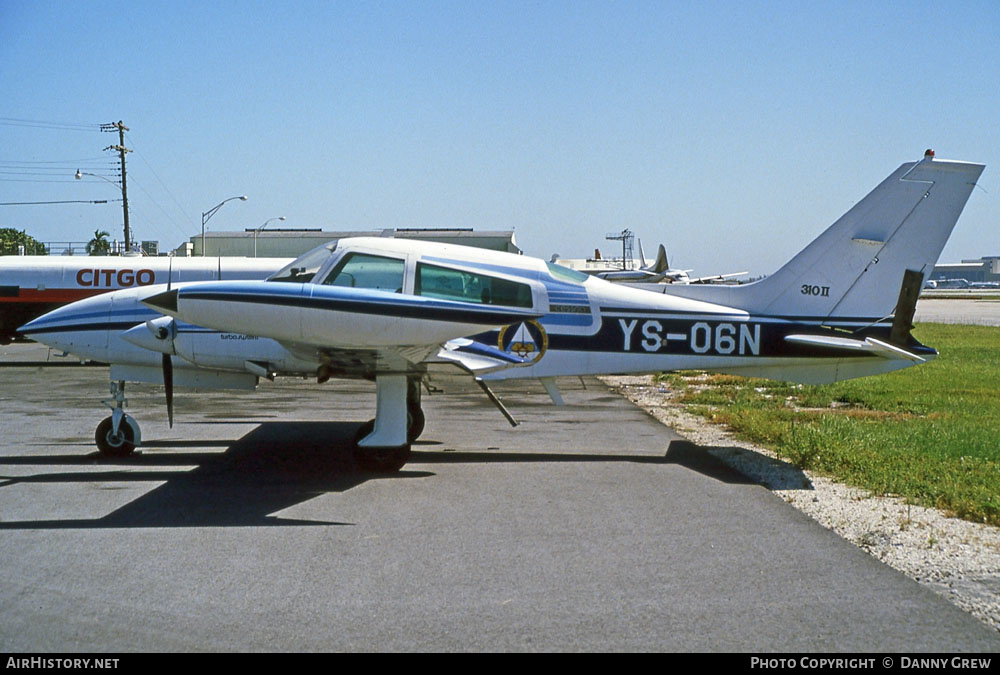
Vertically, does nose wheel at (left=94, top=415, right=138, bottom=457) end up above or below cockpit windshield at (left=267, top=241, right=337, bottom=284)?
below

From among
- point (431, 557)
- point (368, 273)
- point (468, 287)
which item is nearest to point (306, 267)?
point (368, 273)

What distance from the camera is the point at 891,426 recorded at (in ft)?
41.3

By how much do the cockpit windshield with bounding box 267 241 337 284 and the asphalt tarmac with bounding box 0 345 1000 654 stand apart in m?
2.01

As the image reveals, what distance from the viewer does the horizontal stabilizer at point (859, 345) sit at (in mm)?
9828

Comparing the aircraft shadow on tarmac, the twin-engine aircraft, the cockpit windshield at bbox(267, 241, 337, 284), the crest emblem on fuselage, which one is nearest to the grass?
the twin-engine aircraft

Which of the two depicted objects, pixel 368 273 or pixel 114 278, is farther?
pixel 114 278

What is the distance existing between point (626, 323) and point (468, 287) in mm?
2065

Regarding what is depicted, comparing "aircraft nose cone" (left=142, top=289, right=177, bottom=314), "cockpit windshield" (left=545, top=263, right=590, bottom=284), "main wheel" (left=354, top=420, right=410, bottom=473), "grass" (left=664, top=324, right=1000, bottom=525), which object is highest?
"cockpit windshield" (left=545, top=263, right=590, bottom=284)

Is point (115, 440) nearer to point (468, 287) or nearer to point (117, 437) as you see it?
point (117, 437)

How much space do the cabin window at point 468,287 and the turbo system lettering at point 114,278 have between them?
15672 millimetres

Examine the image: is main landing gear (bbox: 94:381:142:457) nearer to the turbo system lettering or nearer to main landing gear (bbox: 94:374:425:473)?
main landing gear (bbox: 94:374:425:473)

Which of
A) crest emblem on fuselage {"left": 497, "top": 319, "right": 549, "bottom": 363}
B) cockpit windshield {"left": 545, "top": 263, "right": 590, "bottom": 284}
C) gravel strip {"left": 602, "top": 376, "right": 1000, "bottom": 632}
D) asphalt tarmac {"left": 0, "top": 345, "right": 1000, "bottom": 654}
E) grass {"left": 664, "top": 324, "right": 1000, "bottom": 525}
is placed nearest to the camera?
asphalt tarmac {"left": 0, "top": 345, "right": 1000, "bottom": 654}

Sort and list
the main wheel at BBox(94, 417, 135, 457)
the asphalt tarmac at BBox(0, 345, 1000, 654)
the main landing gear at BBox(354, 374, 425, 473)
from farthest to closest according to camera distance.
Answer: the main wheel at BBox(94, 417, 135, 457)
the main landing gear at BBox(354, 374, 425, 473)
the asphalt tarmac at BBox(0, 345, 1000, 654)

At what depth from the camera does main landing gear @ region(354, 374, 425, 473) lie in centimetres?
916
